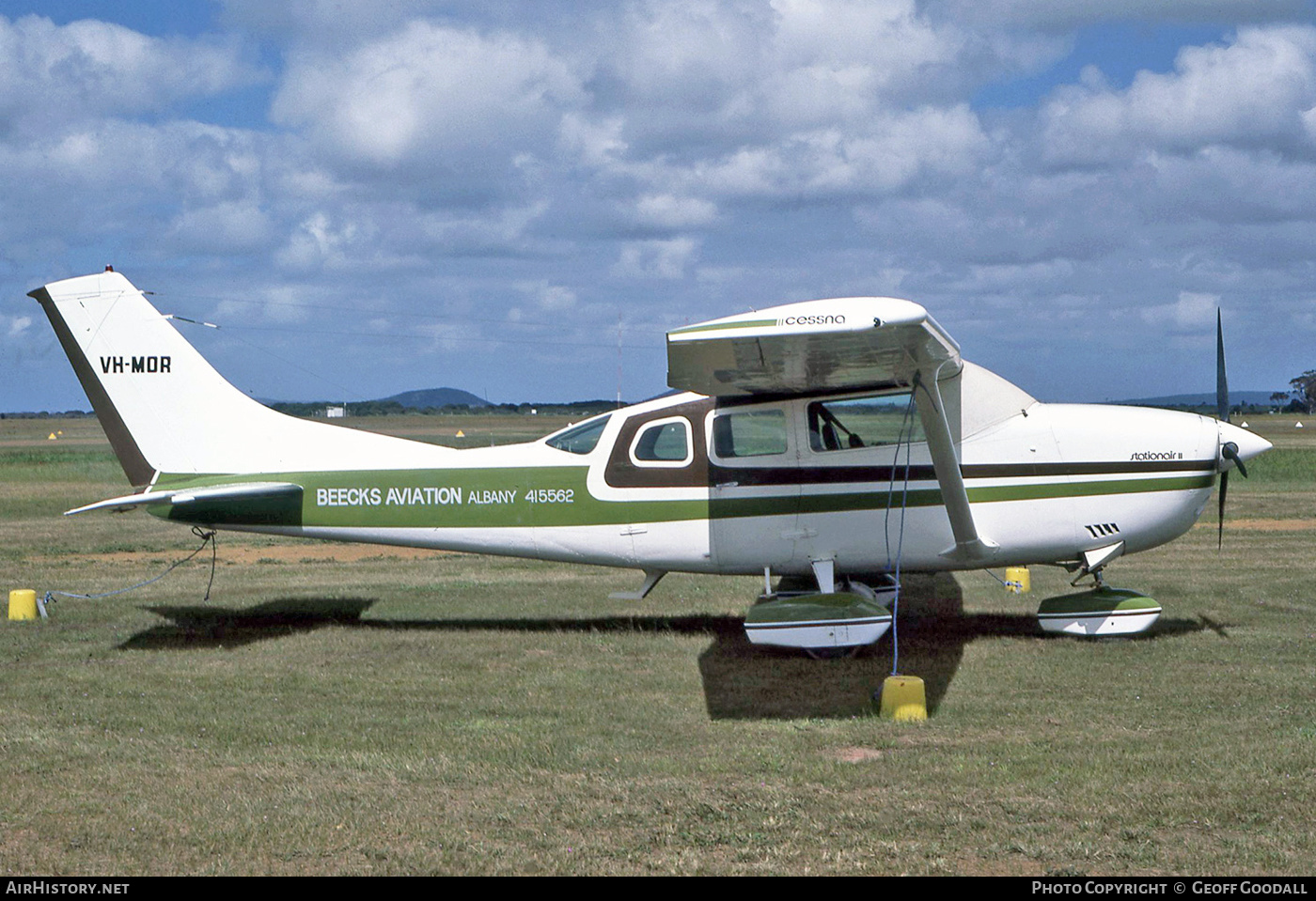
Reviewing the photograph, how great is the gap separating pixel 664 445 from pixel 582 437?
2.73 feet

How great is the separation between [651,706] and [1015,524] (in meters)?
3.63

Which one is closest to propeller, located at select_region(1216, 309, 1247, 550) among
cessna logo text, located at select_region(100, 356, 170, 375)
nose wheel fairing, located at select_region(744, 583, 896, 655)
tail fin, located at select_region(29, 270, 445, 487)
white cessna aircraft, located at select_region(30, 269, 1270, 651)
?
white cessna aircraft, located at select_region(30, 269, 1270, 651)

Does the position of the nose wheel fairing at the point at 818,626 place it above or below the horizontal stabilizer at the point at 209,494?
below

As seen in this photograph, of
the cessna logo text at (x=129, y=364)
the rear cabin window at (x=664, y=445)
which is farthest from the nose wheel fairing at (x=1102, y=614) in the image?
the cessna logo text at (x=129, y=364)

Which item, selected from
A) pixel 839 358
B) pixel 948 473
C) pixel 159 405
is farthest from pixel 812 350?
pixel 159 405

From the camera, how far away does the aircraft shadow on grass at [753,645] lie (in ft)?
26.9

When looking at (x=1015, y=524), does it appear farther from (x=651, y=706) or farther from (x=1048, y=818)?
(x=1048, y=818)

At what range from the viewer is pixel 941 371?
370 inches

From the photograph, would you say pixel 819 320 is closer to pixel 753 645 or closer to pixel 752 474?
pixel 752 474

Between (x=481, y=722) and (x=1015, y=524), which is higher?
(x=1015, y=524)

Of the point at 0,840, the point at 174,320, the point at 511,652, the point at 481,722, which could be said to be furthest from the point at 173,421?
the point at 0,840

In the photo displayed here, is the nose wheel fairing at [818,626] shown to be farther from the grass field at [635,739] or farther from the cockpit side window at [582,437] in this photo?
the cockpit side window at [582,437]

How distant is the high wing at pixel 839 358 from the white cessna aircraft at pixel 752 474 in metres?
0.04

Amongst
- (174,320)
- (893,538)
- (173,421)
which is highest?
(174,320)
